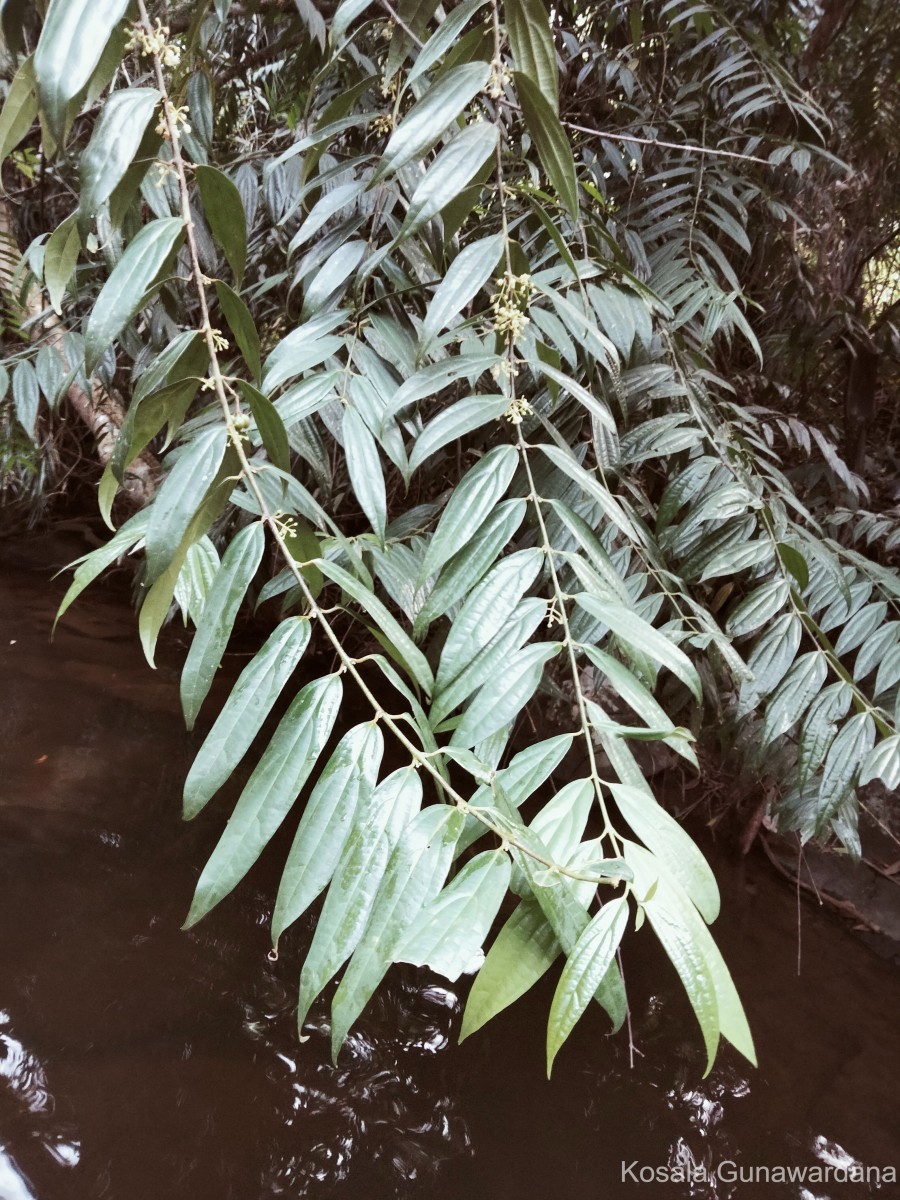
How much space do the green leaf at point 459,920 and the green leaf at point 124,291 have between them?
1.07ft

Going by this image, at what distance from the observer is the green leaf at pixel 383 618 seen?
0.40 metres

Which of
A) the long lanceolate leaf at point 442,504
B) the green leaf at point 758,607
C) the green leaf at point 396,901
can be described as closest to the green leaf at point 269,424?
the long lanceolate leaf at point 442,504

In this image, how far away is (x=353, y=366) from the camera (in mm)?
625

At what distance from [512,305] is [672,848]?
0.37m

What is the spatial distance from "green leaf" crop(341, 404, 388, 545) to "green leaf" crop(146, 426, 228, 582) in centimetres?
14

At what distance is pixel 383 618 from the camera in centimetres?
40

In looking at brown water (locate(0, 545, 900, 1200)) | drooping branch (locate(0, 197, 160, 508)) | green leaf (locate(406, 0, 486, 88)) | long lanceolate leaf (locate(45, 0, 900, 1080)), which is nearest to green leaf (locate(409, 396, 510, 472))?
long lanceolate leaf (locate(45, 0, 900, 1080))

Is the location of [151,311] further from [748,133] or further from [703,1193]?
[703,1193]

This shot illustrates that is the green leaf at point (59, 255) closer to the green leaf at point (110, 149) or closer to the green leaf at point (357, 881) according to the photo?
the green leaf at point (110, 149)

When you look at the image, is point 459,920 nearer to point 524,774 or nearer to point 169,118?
point 524,774

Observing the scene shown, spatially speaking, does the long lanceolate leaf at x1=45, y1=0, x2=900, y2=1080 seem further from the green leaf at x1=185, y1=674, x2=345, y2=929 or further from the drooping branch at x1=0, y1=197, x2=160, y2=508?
the drooping branch at x1=0, y1=197, x2=160, y2=508

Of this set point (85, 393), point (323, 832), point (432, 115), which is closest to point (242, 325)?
point (432, 115)

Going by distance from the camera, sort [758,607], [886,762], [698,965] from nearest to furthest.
A: [698,965] < [886,762] < [758,607]

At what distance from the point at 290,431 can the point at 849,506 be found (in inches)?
46.6
